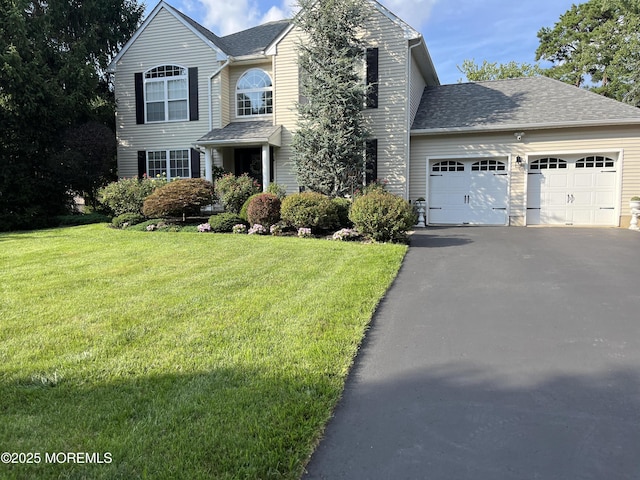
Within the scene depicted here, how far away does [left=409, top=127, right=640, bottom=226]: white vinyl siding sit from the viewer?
12641mm

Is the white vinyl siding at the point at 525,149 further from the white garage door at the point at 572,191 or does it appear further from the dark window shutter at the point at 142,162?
the dark window shutter at the point at 142,162

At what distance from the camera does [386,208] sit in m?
9.20

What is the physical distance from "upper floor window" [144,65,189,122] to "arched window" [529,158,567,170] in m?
12.5

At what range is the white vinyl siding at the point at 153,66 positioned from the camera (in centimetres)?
1594

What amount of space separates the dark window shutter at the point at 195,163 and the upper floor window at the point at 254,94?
7.31 feet

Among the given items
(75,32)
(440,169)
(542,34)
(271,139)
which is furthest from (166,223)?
(542,34)

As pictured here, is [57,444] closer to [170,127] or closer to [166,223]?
[166,223]

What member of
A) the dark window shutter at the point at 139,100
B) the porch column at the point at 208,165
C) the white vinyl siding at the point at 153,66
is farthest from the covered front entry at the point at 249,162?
the dark window shutter at the point at 139,100

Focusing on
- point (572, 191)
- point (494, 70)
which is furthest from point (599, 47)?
point (572, 191)

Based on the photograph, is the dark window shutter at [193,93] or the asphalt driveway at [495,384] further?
the dark window shutter at [193,93]

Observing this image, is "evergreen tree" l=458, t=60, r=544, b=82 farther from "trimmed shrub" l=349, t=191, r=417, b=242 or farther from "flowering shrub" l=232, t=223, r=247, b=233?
"flowering shrub" l=232, t=223, r=247, b=233

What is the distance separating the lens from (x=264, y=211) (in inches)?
437

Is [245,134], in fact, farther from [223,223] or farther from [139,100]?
[139,100]

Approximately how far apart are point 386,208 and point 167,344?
6.26 metres
